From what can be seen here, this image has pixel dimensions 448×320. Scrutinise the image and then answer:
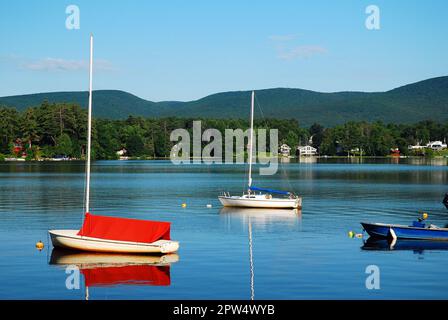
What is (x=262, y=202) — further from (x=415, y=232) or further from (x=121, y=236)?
(x=121, y=236)

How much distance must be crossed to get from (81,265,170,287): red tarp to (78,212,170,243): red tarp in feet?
10.0

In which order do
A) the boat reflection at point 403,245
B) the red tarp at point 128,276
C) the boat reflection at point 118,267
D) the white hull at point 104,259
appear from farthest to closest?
the boat reflection at point 403,245
the white hull at point 104,259
the boat reflection at point 118,267
the red tarp at point 128,276

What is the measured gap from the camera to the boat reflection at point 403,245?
45625mm

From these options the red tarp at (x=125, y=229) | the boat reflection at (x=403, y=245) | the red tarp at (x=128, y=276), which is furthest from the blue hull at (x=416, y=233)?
the red tarp at (x=128, y=276)

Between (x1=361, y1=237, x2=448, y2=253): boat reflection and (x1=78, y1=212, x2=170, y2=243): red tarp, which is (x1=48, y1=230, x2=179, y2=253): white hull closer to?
(x1=78, y1=212, x2=170, y2=243): red tarp

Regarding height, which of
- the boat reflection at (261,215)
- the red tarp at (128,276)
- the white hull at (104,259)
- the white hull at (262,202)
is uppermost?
the white hull at (262,202)

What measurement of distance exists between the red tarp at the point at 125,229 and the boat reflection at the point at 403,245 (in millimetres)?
13830

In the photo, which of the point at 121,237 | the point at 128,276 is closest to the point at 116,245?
the point at 121,237

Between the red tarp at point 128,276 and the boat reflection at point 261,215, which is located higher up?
the boat reflection at point 261,215

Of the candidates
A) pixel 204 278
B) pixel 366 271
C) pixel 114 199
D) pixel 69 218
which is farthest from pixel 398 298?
pixel 114 199

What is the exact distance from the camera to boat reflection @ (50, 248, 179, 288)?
35031 millimetres

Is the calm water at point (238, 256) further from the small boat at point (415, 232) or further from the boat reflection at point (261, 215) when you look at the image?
the small boat at point (415, 232)

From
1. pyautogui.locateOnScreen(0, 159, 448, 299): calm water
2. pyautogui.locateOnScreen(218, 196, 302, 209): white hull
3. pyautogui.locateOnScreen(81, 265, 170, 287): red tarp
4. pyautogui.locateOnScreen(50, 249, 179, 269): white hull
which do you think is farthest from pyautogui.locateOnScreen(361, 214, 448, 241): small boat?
pyautogui.locateOnScreen(218, 196, 302, 209): white hull

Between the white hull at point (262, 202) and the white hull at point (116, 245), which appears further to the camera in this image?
the white hull at point (262, 202)
